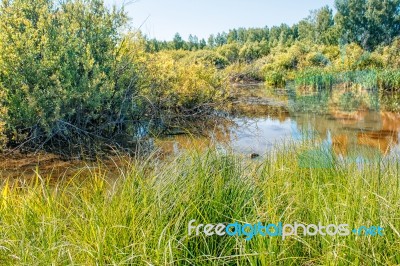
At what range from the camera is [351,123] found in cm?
973

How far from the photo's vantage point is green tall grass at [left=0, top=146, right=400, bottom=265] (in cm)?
192

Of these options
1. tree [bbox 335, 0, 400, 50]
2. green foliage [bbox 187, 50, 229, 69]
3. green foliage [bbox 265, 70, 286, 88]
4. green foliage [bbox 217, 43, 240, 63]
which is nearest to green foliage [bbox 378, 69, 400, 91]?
green foliage [bbox 187, 50, 229, 69]

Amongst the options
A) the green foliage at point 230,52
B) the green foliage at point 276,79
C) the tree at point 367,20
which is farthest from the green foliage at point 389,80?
the tree at point 367,20

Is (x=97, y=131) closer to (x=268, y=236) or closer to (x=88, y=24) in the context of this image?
(x=88, y=24)

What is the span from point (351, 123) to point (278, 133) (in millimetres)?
2541

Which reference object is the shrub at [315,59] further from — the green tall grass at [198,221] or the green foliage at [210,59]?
the green tall grass at [198,221]

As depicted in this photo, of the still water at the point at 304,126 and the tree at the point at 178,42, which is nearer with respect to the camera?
the still water at the point at 304,126

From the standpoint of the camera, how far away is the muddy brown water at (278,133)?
5.27m

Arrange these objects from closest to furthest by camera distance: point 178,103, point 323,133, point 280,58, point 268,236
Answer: point 268,236
point 323,133
point 178,103
point 280,58

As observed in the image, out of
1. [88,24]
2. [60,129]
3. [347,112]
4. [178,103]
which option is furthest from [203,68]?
[60,129]

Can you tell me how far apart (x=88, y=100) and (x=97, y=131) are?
78 centimetres

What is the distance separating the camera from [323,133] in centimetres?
823

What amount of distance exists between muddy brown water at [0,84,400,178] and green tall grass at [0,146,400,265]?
4.75 feet

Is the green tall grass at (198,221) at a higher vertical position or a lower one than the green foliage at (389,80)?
lower
